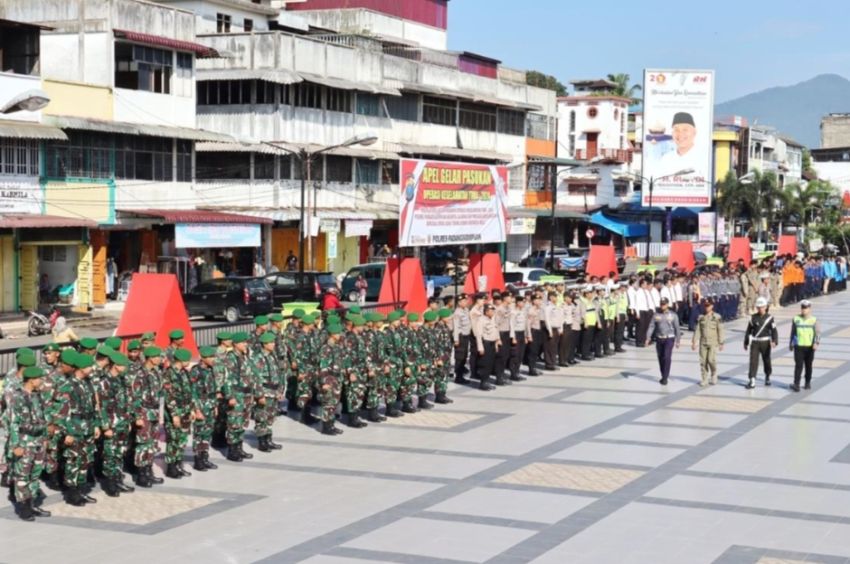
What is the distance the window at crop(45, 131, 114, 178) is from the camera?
33.9 metres

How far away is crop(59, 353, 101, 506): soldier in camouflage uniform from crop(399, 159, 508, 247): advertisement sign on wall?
404 inches

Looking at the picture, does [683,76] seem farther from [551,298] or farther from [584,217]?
[551,298]

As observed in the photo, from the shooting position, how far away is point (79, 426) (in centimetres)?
1294

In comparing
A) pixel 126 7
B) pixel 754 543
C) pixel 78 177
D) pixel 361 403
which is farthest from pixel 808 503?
pixel 126 7

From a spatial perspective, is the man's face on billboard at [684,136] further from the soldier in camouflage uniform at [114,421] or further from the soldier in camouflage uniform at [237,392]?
the soldier in camouflage uniform at [114,421]

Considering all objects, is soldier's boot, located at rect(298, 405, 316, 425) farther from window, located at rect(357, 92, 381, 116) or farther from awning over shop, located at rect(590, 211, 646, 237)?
awning over shop, located at rect(590, 211, 646, 237)

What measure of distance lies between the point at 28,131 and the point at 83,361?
2065 cm

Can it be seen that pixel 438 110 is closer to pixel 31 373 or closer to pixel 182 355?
pixel 182 355

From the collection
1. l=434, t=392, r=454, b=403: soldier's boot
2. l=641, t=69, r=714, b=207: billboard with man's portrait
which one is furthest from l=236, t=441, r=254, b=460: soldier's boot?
l=641, t=69, r=714, b=207: billboard with man's portrait

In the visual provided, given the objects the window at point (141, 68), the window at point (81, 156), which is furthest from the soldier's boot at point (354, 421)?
the window at point (141, 68)

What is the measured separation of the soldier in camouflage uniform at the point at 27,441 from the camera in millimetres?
12320

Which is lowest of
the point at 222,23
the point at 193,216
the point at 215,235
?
the point at 215,235

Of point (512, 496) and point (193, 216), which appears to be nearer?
point (512, 496)

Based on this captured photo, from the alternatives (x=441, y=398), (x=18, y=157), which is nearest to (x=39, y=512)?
(x=441, y=398)
